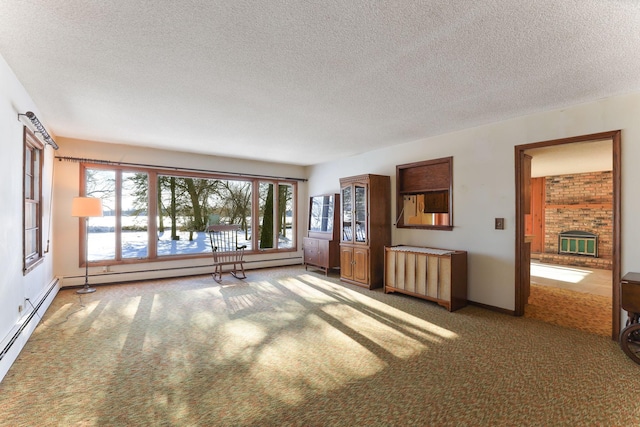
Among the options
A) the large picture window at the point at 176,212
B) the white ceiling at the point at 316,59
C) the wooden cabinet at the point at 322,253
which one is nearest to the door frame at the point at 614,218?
the white ceiling at the point at 316,59

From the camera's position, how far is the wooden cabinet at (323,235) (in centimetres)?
596

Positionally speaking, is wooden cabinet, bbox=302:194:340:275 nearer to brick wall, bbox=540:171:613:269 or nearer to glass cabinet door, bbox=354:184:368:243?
glass cabinet door, bbox=354:184:368:243

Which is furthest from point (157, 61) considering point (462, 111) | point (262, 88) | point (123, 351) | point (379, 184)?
point (379, 184)

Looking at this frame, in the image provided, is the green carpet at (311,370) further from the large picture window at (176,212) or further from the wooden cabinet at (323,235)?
the wooden cabinet at (323,235)

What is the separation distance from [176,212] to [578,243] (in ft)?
30.7

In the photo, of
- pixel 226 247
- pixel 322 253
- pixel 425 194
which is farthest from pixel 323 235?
pixel 425 194

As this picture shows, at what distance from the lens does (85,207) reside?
439 cm

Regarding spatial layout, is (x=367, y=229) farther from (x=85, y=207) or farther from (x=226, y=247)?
(x=85, y=207)

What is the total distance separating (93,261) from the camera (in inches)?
195

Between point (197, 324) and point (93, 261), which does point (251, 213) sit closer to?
point (93, 261)

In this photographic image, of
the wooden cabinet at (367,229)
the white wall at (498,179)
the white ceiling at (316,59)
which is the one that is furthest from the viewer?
the wooden cabinet at (367,229)

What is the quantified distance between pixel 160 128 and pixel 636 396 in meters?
5.38

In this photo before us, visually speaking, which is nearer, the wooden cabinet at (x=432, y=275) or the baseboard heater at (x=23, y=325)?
the baseboard heater at (x=23, y=325)

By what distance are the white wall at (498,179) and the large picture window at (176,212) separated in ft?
10.8
